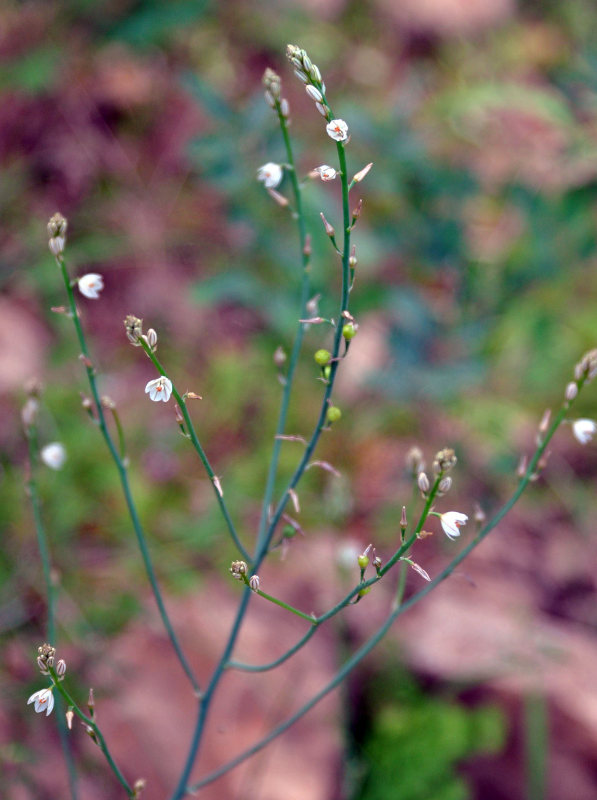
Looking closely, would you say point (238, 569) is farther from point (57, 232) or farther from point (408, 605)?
point (57, 232)

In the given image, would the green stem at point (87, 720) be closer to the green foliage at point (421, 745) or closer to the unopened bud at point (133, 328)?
the unopened bud at point (133, 328)

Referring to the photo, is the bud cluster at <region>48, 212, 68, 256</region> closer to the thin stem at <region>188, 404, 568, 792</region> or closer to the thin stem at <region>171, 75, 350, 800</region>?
the thin stem at <region>171, 75, 350, 800</region>

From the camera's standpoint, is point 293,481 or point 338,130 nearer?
point 338,130

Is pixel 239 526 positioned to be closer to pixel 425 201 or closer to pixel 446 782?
pixel 446 782

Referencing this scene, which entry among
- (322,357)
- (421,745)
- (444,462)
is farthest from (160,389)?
(421,745)

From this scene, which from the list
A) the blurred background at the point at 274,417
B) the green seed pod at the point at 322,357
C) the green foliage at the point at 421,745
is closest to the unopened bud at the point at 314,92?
the green seed pod at the point at 322,357

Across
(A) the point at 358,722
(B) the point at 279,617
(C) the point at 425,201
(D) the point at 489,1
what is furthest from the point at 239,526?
(D) the point at 489,1
